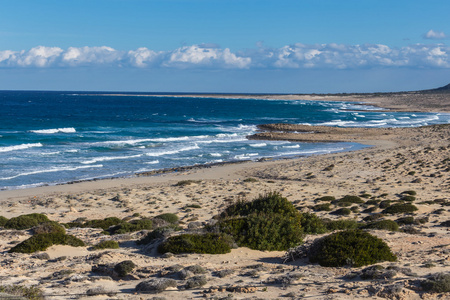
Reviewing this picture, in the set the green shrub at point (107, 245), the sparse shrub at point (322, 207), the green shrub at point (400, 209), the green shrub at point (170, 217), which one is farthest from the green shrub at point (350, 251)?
the sparse shrub at point (322, 207)

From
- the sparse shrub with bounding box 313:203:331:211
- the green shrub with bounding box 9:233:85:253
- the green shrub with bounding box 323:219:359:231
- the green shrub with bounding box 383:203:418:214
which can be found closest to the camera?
the green shrub with bounding box 9:233:85:253

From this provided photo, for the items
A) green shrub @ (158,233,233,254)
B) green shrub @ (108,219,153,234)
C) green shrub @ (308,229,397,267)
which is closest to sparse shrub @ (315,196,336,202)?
green shrub @ (108,219,153,234)

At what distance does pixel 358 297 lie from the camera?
8352 millimetres

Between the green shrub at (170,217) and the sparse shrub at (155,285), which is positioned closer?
the sparse shrub at (155,285)

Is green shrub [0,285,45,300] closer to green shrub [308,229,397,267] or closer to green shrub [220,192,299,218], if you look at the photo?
green shrub [308,229,397,267]

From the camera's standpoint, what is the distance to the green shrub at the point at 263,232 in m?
12.4

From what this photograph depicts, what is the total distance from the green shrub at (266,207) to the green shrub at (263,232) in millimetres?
1069

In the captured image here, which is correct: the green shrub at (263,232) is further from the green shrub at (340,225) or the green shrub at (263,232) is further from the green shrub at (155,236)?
the green shrub at (340,225)

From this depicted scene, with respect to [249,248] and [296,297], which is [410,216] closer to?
[249,248]

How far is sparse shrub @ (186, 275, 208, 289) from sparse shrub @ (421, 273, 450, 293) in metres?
3.94

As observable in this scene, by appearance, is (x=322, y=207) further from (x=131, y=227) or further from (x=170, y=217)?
(x=131, y=227)

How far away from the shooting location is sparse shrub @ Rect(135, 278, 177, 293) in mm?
9039

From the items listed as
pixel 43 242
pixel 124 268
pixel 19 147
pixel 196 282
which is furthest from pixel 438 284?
pixel 19 147

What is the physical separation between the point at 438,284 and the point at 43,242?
31.0 feet
